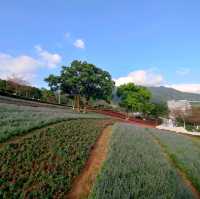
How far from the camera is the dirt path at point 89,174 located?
746cm

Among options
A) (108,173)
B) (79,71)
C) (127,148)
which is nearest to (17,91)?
(79,71)

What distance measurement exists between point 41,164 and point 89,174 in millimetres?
1496

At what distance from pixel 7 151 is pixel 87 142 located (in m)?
3.83

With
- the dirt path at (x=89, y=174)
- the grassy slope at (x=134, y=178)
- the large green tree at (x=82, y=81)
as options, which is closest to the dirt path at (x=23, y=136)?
the dirt path at (x=89, y=174)

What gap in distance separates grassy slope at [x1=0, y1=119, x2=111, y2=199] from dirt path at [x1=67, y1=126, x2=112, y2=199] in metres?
0.18

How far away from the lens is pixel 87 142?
36.8ft

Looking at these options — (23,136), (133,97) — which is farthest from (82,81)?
(23,136)

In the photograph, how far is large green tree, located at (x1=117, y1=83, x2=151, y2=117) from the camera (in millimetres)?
69062

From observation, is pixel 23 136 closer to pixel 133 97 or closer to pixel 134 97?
pixel 133 97

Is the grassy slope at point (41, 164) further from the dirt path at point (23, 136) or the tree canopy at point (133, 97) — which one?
the tree canopy at point (133, 97)

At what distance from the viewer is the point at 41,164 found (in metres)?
7.92

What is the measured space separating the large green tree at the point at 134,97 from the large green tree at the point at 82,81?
2271 cm

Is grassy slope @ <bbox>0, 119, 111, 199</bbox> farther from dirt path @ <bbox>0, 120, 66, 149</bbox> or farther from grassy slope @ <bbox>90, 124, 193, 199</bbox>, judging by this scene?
grassy slope @ <bbox>90, 124, 193, 199</bbox>

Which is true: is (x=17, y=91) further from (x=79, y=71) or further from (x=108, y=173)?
(x=108, y=173)
